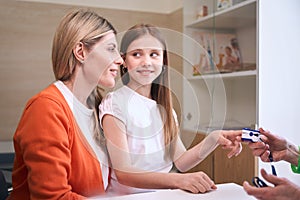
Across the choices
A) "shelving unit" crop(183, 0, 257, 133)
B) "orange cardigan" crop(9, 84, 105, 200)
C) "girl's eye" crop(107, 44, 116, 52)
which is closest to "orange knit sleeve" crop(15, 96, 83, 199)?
"orange cardigan" crop(9, 84, 105, 200)

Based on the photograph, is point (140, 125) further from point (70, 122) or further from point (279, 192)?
point (279, 192)

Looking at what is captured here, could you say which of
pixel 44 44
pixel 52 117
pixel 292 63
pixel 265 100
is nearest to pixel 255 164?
pixel 265 100

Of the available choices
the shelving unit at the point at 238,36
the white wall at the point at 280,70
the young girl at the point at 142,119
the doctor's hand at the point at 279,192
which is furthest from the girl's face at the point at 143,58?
the white wall at the point at 280,70

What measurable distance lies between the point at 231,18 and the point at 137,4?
482 millimetres

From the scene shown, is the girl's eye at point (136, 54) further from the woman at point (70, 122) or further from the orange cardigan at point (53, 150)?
the orange cardigan at point (53, 150)

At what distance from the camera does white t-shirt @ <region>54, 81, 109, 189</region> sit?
49cm

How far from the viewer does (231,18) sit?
4.09 feet

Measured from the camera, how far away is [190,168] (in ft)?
1.92

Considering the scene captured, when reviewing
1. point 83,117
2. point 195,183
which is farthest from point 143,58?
point 195,183

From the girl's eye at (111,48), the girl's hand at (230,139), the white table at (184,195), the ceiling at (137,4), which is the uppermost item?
the ceiling at (137,4)

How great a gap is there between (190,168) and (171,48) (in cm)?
23

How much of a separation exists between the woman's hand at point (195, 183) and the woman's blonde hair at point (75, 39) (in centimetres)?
18

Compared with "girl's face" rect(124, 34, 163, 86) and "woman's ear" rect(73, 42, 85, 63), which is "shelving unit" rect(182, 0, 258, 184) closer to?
"girl's face" rect(124, 34, 163, 86)

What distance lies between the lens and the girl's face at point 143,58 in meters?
0.49
